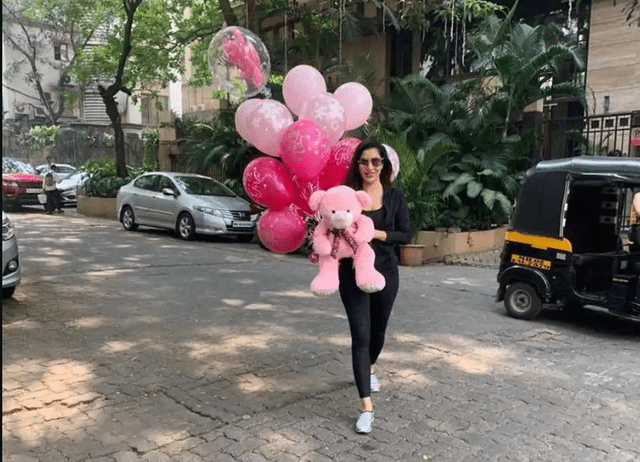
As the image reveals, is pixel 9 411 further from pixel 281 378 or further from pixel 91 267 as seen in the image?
pixel 91 267

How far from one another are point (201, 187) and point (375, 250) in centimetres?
1061

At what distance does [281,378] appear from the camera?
15.0 feet

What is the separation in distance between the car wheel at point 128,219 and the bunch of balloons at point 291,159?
36.5 feet

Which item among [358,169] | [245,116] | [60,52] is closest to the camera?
[358,169]

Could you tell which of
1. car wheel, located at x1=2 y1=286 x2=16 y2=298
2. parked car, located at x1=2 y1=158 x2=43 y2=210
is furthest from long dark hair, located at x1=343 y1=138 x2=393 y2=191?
parked car, located at x1=2 y1=158 x2=43 y2=210

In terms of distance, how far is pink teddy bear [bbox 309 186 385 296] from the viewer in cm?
340

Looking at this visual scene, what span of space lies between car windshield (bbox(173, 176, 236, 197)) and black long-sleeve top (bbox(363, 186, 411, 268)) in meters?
10.2

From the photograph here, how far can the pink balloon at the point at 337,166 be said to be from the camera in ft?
13.1

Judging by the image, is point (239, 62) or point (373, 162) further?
point (239, 62)

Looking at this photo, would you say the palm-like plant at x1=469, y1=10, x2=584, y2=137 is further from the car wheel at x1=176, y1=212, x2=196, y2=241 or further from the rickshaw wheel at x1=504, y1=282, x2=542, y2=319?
the car wheel at x1=176, y1=212, x2=196, y2=241

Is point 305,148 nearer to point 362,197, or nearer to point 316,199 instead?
point 316,199

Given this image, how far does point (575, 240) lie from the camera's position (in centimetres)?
654

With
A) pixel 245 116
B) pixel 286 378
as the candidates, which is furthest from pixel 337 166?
pixel 286 378

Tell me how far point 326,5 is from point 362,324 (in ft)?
47.6
